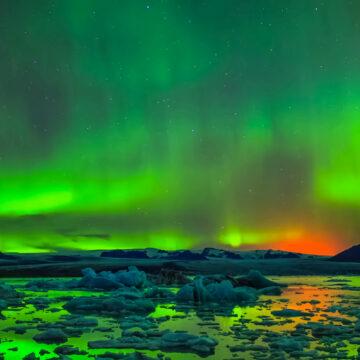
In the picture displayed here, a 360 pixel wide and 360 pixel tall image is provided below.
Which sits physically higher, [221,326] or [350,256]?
[350,256]

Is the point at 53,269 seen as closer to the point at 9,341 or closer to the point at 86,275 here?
the point at 86,275

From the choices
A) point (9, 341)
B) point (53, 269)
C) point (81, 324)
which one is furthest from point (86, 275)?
point (53, 269)

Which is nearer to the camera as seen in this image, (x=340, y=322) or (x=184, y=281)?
(x=340, y=322)

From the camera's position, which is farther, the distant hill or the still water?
the distant hill

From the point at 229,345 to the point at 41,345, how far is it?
2.70 metres

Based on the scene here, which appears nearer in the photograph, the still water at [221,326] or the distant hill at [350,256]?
the still water at [221,326]

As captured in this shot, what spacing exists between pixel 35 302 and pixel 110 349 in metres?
7.95

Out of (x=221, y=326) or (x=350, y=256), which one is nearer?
(x=221, y=326)

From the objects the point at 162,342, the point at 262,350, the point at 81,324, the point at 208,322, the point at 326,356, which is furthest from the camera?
the point at 208,322

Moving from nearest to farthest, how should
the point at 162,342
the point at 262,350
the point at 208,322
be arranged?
the point at 262,350
the point at 162,342
the point at 208,322

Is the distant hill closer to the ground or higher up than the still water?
higher up

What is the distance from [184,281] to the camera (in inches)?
960

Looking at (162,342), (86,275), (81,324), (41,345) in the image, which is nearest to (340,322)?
(162,342)

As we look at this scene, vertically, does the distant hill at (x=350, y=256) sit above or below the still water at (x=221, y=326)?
above
